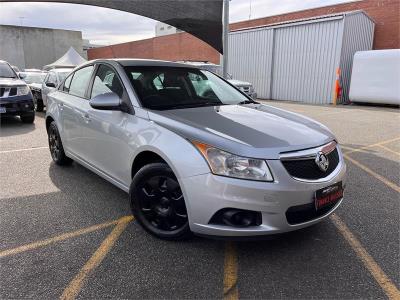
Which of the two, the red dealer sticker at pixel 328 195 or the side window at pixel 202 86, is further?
the side window at pixel 202 86

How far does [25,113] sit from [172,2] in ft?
16.4

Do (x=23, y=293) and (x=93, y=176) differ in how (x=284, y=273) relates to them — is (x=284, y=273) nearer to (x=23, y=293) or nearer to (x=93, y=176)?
(x=23, y=293)

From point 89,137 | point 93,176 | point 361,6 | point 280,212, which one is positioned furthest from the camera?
point 361,6

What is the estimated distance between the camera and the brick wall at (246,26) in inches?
671

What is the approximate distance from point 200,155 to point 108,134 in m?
1.40

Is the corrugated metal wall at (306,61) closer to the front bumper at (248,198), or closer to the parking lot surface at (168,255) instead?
the parking lot surface at (168,255)

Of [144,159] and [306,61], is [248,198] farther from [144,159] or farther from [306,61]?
[306,61]

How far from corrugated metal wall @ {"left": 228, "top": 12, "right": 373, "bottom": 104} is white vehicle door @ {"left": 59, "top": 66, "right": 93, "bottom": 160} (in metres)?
14.0

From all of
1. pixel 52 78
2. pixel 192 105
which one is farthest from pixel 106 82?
pixel 52 78

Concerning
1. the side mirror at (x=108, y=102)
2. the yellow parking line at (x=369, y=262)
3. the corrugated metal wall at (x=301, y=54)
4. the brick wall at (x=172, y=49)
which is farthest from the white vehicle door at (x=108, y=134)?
the brick wall at (x=172, y=49)

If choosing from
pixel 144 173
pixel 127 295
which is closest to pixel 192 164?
pixel 144 173

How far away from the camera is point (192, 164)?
8.95 ft

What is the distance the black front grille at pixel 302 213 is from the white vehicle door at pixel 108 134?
1.61 m

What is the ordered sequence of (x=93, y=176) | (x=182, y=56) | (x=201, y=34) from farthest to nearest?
(x=182, y=56), (x=201, y=34), (x=93, y=176)
